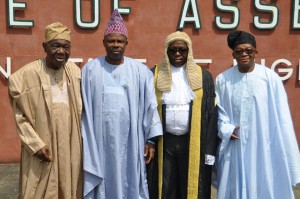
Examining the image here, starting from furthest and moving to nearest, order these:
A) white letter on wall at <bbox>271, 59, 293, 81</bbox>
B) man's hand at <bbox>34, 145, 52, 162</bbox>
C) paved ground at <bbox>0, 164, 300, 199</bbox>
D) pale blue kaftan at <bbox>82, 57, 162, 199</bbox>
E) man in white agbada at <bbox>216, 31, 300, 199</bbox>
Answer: white letter on wall at <bbox>271, 59, 293, 81</bbox> → paved ground at <bbox>0, 164, 300, 199</bbox> → man in white agbada at <bbox>216, 31, 300, 199</bbox> → pale blue kaftan at <bbox>82, 57, 162, 199</bbox> → man's hand at <bbox>34, 145, 52, 162</bbox>

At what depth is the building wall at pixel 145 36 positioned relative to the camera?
5398 mm

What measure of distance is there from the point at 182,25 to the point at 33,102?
129 inches

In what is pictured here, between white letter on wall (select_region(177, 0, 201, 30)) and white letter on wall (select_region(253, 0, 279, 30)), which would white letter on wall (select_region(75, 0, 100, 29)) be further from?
white letter on wall (select_region(253, 0, 279, 30))

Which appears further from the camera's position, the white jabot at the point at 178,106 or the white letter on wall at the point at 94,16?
the white letter on wall at the point at 94,16

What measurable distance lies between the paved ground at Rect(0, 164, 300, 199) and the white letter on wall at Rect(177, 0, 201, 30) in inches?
92.4

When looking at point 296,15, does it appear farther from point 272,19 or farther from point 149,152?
point 149,152

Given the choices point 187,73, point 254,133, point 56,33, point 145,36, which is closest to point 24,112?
point 56,33

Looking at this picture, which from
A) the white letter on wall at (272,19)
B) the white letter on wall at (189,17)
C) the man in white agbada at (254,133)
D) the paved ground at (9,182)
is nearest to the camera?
the man in white agbada at (254,133)

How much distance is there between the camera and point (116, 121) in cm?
287

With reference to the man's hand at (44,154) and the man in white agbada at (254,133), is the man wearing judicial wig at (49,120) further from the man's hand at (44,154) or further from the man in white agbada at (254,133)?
the man in white agbada at (254,133)

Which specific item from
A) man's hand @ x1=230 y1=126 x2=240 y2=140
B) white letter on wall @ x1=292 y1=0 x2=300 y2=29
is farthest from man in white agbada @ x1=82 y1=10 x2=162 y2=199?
white letter on wall @ x1=292 y1=0 x2=300 y2=29

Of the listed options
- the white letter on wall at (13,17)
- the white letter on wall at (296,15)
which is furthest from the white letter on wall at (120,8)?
the white letter on wall at (296,15)

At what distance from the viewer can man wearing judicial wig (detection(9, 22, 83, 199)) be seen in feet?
8.98

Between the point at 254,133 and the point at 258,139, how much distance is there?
2.7 inches
